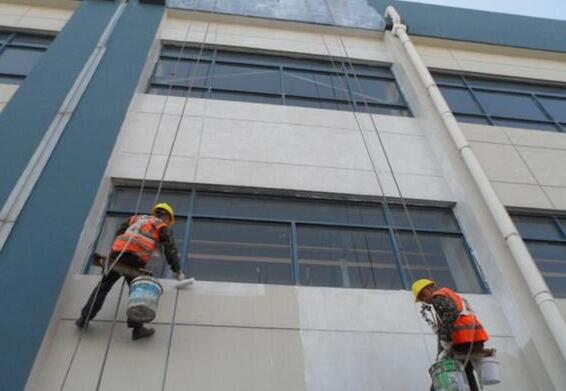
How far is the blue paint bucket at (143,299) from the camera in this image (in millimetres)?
5164

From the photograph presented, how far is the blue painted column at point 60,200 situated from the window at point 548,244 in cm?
663

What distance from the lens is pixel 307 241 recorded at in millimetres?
7395

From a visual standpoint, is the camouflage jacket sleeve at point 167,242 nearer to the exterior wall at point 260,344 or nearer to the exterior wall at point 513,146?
the exterior wall at point 260,344

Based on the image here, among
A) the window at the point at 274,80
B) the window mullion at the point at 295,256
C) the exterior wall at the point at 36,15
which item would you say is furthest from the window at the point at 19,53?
the window mullion at the point at 295,256

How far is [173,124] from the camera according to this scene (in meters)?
8.68

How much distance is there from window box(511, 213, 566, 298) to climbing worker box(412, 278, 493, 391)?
361 centimetres

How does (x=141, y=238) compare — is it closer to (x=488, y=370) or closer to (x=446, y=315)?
(x=446, y=315)

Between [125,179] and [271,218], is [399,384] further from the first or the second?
[125,179]

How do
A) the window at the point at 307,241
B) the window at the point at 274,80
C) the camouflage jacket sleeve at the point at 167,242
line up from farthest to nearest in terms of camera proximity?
1. the window at the point at 274,80
2. the window at the point at 307,241
3. the camouflage jacket sleeve at the point at 167,242

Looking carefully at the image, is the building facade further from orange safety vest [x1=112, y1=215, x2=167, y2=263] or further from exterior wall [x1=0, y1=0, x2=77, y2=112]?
orange safety vest [x1=112, y1=215, x2=167, y2=263]

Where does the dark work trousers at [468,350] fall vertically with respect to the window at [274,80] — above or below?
below

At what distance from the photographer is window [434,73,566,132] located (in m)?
10.7

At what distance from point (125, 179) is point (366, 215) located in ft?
12.1

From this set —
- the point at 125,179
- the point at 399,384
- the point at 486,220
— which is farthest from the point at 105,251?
the point at 486,220
